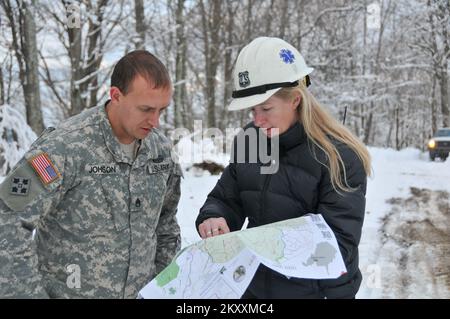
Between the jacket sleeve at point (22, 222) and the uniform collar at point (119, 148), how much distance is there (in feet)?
0.95

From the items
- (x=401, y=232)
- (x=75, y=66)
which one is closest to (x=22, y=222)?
(x=401, y=232)

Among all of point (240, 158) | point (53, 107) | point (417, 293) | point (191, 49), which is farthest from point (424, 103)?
point (240, 158)

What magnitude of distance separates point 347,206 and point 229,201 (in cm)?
58

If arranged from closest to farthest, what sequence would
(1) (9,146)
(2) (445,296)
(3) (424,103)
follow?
(2) (445,296) < (1) (9,146) < (3) (424,103)

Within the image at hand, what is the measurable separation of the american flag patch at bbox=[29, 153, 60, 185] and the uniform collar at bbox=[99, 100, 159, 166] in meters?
0.28

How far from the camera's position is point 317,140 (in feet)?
6.21

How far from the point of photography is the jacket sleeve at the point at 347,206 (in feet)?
5.70

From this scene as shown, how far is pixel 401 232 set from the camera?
7.46 metres

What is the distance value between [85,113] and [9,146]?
5.61 meters

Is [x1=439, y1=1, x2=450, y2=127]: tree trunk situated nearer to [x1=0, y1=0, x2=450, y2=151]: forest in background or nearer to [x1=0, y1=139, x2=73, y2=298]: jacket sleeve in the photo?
[x1=0, y1=0, x2=450, y2=151]: forest in background

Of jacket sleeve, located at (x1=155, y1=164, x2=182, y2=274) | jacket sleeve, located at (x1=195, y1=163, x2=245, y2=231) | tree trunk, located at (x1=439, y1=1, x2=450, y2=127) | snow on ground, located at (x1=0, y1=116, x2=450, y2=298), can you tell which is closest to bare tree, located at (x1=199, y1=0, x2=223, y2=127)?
snow on ground, located at (x1=0, y1=116, x2=450, y2=298)

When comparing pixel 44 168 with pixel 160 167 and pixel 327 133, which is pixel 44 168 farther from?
pixel 327 133

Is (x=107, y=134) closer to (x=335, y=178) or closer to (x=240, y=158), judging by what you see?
(x=240, y=158)

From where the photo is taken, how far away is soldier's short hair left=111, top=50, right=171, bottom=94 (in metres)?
1.94
